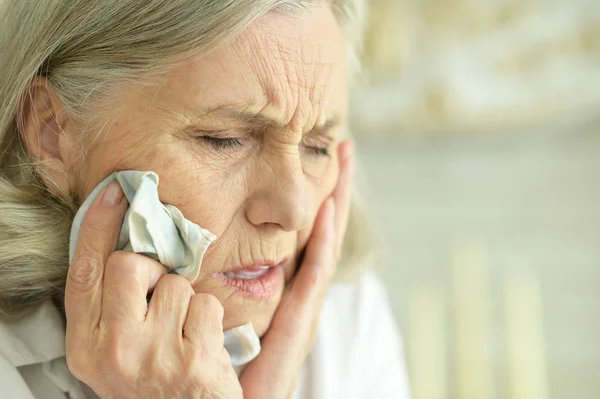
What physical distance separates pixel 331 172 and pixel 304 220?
0.18m

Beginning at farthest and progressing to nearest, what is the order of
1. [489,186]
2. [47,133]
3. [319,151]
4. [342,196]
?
[489,186], [342,196], [319,151], [47,133]

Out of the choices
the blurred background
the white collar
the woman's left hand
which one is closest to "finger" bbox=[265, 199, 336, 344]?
the woman's left hand

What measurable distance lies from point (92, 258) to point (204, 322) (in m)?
0.17

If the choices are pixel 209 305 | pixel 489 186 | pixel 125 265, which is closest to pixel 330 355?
pixel 209 305

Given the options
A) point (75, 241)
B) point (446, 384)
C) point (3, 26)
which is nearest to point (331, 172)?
point (75, 241)

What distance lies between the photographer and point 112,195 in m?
1.00

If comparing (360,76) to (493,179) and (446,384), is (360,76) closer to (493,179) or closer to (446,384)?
(493,179)

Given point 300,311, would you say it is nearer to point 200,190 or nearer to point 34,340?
point 200,190

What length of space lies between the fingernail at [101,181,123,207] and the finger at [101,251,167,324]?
7 cm

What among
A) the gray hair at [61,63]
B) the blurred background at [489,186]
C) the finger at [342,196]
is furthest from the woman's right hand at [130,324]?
the blurred background at [489,186]

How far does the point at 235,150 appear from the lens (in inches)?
40.8

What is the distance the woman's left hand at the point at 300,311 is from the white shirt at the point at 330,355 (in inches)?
7.2

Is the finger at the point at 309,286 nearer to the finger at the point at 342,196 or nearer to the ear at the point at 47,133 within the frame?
the finger at the point at 342,196

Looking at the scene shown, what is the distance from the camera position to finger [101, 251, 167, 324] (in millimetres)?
970
